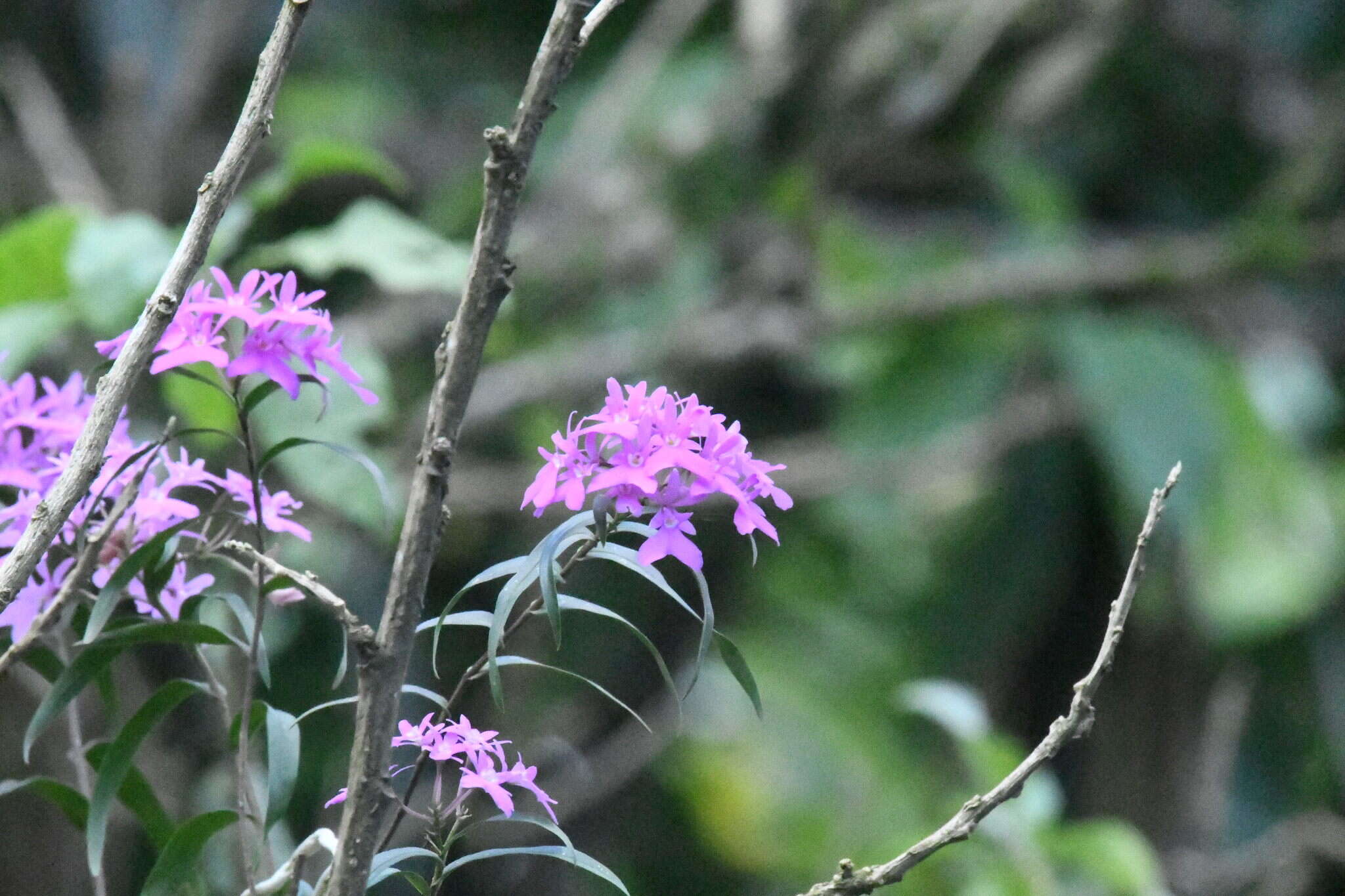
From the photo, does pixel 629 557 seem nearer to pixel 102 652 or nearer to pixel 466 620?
pixel 466 620

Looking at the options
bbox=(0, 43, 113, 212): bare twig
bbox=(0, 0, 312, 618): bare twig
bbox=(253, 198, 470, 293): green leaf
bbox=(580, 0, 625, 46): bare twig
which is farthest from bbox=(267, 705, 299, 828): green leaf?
bbox=(0, 43, 113, 212): bare twig

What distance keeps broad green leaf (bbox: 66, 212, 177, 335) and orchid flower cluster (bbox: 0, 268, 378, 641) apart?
0.32 meters

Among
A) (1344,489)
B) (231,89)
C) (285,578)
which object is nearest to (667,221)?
(231,89)

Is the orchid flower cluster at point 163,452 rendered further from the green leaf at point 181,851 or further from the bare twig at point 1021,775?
the bare twig at point 1021,775

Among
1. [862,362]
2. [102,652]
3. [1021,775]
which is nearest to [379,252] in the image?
[102,652]

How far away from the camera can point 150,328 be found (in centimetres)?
47

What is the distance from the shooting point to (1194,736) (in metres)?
2.74

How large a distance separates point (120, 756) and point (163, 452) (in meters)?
0.14

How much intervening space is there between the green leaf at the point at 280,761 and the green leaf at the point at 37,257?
0.65 metres

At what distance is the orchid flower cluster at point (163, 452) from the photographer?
49 cm

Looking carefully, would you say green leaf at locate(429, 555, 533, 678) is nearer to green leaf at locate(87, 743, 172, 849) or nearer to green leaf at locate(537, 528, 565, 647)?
green leaf at locate(537, 528, 565, 647)

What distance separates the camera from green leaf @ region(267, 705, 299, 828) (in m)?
0.47

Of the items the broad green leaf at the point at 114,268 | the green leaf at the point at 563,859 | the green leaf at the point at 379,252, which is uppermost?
the green leaf at the point at 379,252

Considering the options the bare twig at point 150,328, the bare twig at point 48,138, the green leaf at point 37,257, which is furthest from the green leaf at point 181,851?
the bare twig at point 48,138
